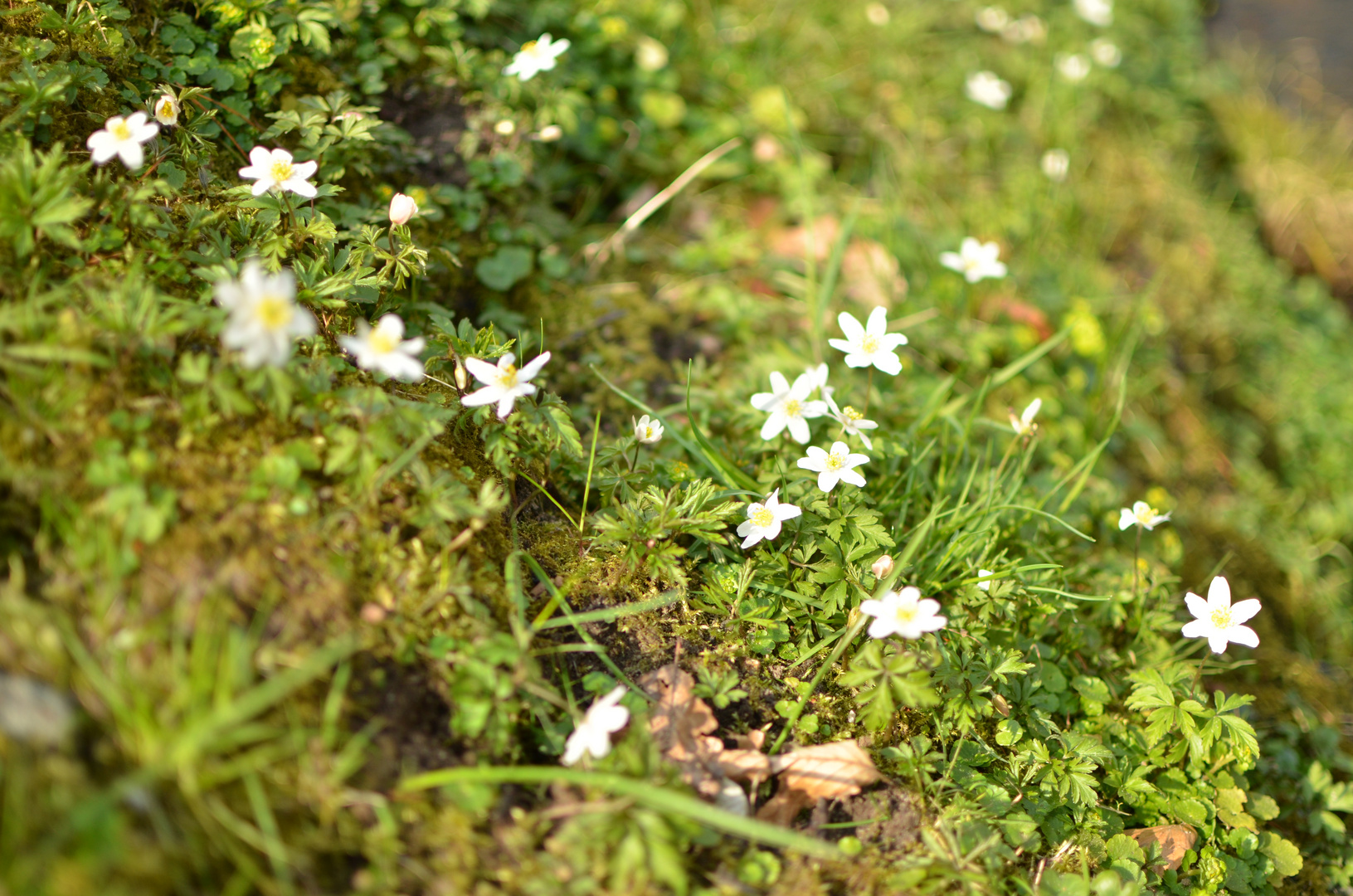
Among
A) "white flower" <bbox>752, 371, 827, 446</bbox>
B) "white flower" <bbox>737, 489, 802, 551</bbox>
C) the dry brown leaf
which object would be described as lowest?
the dry brown leaf

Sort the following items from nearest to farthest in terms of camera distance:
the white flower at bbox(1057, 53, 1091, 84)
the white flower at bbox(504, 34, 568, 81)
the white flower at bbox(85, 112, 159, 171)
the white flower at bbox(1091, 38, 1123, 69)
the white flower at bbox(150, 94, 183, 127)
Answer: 1. the white flower at bbox(85, 112, 159, 171)
2. the white flower at bbox(150, 94, 183, 127)
3. the white flower at bbox(504, 34, 568, 81)
4. the white flower at bbox(1057, 53, 1091, 84)
5. the white flower at bbox(1091, 38, 1123, 69)

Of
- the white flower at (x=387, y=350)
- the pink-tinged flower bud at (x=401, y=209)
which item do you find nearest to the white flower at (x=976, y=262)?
the pink-tinged flower bud at (x=401, y=209)

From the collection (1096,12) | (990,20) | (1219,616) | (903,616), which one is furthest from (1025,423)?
(1096,12)

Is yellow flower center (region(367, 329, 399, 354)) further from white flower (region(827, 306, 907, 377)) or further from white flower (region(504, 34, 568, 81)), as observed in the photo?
white flower (region(504, 34, 568, 81))

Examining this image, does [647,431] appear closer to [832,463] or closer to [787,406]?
[787,406]

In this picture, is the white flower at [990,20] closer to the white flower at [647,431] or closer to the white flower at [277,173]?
the white flower at [647,431]

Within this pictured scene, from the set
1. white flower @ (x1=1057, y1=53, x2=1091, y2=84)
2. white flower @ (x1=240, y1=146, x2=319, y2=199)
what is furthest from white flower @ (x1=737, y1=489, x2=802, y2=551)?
white flower @ (x1=1057, y1=53, x2=1091, y2=84)

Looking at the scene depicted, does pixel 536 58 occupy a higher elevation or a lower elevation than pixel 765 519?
higher
